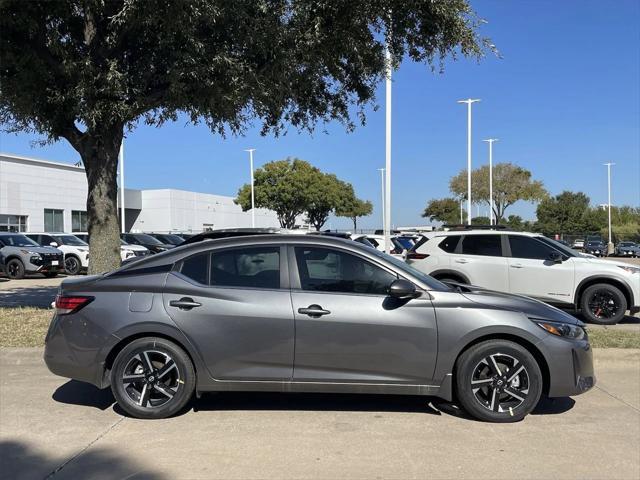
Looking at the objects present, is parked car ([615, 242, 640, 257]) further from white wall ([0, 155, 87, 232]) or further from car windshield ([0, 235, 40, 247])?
white wall ([0, 155, 87, 232])

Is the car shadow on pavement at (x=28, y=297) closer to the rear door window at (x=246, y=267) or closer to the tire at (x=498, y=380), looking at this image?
the rear door window at (x=246, y=267)

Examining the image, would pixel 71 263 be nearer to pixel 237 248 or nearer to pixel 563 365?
pixel 237 248

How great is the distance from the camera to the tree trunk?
359 inches

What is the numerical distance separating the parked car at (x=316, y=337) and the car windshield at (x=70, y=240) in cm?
1812

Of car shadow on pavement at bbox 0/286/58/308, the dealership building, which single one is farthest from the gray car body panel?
the dealership building

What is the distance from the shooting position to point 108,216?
30.4ft

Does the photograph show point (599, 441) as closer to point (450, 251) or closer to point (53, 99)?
point (450, 251)

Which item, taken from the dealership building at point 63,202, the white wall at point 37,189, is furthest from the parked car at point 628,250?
the white wall at point 37,189

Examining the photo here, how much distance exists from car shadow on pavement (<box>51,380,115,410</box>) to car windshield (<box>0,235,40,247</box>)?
16.1m

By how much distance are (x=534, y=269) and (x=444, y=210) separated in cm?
7087

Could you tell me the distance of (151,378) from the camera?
16.5 feet

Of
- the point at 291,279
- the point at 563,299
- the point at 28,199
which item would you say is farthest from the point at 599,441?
the point at 28,199

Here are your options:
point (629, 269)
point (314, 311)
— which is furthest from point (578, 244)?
point (314, 311)

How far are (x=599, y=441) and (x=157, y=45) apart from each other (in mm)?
7549
